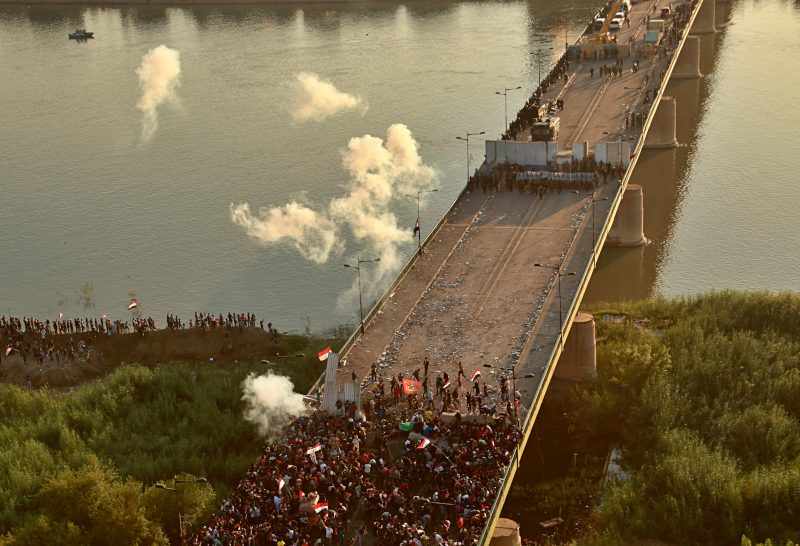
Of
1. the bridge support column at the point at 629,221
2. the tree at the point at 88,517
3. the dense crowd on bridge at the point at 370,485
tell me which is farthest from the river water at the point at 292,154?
the tree at the point at 88,517

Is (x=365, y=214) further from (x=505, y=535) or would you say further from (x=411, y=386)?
(x=505, y=535)

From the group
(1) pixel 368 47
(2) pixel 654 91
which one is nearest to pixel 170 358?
(2) pixel 654 91

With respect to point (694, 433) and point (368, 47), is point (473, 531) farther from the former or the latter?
point (368, 47)

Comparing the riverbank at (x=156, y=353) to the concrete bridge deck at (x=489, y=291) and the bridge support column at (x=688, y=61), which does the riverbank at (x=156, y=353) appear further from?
the bridge support column at (x=688, y=61)

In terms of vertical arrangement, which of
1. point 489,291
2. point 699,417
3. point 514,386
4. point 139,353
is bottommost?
point 139,353

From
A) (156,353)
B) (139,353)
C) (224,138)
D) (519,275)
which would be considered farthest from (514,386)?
(224,138)
